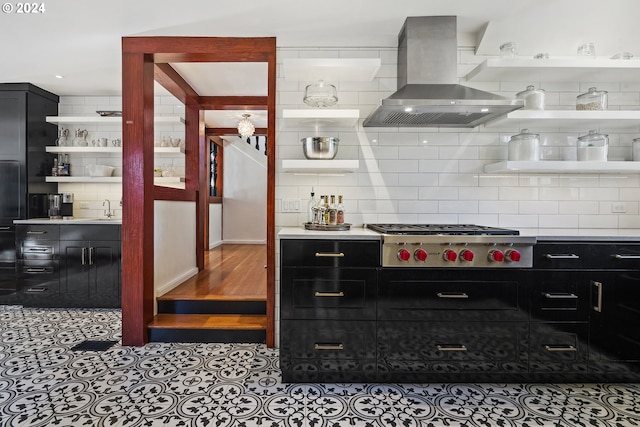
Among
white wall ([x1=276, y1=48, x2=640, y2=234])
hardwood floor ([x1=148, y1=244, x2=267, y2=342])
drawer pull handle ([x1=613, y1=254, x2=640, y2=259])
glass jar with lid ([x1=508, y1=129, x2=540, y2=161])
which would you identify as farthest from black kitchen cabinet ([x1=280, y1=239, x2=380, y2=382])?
drawer pull handle ([x1=613, y1=254, x2=640, y2=259])

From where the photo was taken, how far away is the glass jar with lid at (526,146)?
2.55 meters

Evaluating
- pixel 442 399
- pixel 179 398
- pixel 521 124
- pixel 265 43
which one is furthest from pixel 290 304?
pixel 521 124

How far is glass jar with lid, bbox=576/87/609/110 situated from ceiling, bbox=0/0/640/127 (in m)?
0.39

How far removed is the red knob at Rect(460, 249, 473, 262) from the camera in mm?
2109

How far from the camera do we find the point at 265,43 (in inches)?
108

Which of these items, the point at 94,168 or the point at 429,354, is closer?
the point at 429,354

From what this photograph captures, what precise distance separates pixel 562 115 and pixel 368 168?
144 cm

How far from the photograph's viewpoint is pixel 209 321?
301 cm

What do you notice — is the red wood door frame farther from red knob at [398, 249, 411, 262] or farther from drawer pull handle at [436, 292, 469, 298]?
drawer pull handle at [436, 292, 469, 298]

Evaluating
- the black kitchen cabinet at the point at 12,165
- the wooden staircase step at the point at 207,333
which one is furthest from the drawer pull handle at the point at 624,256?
the black kitchen cabinet at the point at 12,165

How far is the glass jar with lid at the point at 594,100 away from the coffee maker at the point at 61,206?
525cm

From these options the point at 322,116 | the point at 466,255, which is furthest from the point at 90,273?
the point at 466,255

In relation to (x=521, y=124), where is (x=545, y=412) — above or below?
below

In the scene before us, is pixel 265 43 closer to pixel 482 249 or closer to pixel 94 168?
pixel 482 249
